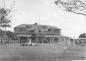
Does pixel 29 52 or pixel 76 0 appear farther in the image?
pixel 29 52

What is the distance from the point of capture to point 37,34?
51.8m

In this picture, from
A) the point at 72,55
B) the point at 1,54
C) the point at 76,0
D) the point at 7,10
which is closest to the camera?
the point at 76,0

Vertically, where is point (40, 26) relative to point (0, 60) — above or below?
above

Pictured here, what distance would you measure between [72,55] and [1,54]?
6893 millimetres

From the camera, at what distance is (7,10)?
8.73m

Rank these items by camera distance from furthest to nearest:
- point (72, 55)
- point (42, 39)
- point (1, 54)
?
point (42, 39) → point (72, 55) → point (1, 54)

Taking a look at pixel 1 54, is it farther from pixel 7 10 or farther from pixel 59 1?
pixel 59 1

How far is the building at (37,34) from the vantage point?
51.3 metres

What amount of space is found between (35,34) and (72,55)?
30.4 metres

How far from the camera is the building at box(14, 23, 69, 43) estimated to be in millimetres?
51344

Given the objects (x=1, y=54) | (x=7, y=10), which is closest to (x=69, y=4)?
(x=7, y=10)

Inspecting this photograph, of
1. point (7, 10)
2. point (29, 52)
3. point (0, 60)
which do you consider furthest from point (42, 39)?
point (7, 10)

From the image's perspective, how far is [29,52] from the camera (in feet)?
71.3

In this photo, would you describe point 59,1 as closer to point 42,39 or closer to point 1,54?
point 1,54
